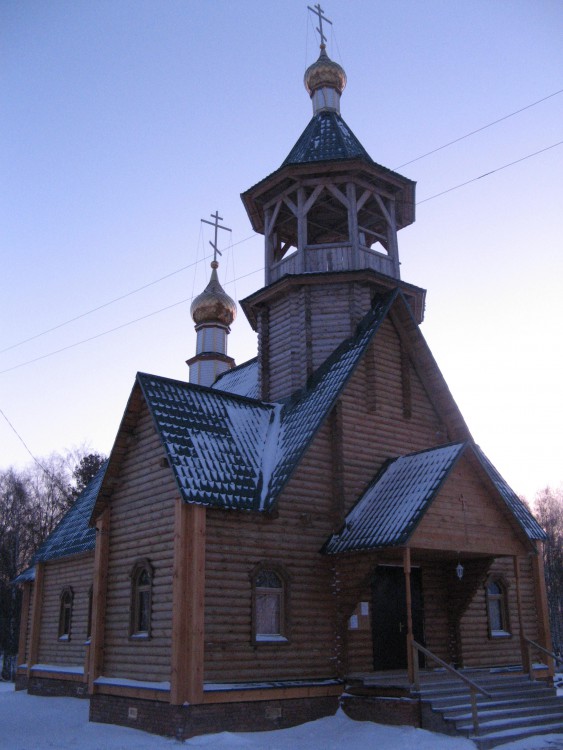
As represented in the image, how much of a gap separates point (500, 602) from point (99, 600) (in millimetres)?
9165

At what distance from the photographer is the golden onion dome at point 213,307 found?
99.6 feet

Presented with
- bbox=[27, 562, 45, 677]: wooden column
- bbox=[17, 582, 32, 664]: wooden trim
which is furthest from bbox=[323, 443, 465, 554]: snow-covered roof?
bbox=[17, 582, 32, 664]: wooden trim

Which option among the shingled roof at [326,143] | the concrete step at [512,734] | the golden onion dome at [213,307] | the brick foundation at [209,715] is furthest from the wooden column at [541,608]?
the golden onion dome at [213,307]

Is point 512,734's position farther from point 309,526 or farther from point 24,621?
point 24,621

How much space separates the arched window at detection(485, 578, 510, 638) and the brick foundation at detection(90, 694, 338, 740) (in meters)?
4.91

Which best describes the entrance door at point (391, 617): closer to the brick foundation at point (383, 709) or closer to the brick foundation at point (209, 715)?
the brick foundation at point (383, 709)

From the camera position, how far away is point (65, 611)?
20516mm

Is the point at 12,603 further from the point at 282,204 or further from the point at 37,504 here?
the point at 282,204

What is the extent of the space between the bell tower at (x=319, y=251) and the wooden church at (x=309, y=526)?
57 millimetres

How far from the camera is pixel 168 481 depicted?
13352 millimetres

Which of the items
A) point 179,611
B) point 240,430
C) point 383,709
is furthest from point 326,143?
point 383,709

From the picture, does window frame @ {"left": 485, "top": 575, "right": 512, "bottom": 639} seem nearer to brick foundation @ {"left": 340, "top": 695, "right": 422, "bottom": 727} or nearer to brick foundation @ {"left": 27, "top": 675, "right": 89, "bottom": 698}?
brick foundation @ {"left": 340, "top": 695, "right": 422, "bottom": 727}

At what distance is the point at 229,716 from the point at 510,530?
246 inches

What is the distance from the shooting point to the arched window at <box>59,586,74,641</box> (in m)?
20.3
